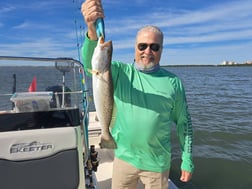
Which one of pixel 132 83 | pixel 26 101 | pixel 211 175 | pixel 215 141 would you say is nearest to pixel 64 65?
→ pixel 26 101

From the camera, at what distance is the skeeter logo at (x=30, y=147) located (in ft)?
6.93

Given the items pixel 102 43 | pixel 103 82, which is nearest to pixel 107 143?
pixel 103 82

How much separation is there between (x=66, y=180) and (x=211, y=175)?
16.6ft

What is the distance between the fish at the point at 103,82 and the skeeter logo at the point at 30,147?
455mm

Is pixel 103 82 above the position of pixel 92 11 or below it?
below

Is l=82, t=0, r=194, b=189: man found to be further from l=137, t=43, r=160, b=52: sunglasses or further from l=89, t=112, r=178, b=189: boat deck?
l=89, t=112, r=178, b=189: boat deck

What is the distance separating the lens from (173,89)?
2566 millimetres

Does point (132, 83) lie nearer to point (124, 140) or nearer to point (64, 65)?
point (124, 140)

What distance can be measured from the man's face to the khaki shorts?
37.3 inches

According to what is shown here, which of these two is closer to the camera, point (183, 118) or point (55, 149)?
point (55, 149)

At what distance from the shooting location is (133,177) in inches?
105

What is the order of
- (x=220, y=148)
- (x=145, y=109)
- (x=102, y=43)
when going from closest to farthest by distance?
(x=102, y=43) → (x=145, y=109) → (x=220, y=148)

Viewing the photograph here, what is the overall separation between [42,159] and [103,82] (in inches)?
30.1

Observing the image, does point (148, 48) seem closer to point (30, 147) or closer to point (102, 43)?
point (102, 43)
